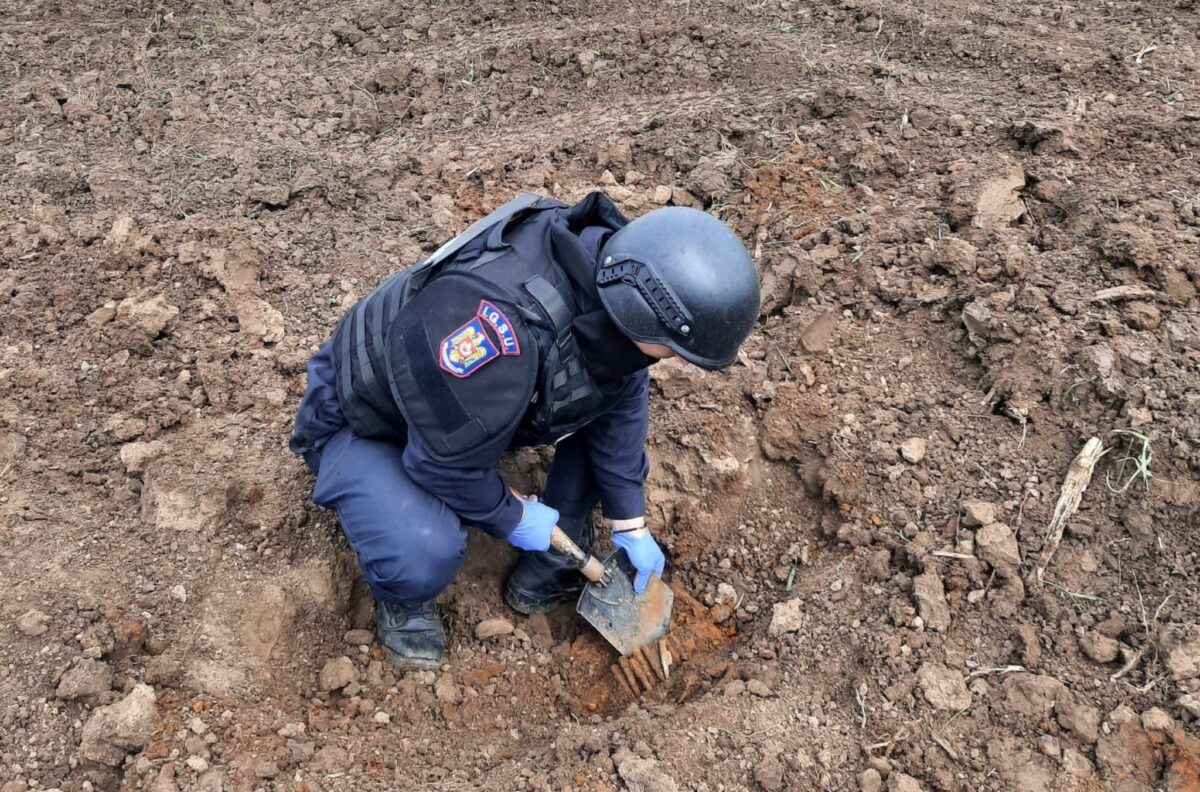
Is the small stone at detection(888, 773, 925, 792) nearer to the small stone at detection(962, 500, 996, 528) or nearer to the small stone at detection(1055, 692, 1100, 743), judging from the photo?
the small stone at detection(1055, 692, 1100, 743)

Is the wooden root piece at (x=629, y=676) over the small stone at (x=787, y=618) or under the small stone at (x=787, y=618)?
under

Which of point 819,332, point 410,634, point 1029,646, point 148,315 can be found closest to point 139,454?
point 148,315

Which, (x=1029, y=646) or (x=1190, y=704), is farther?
(x=1029, y=646)

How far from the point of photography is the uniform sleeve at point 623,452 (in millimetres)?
2818

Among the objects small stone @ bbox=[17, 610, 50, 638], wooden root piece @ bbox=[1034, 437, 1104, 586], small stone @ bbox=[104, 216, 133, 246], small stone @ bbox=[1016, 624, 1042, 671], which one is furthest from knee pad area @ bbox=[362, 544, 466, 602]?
small stone @ bbox=[104, 216, 133, 246]

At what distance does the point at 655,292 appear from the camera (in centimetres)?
214

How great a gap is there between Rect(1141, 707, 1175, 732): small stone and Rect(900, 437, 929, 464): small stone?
101 cm

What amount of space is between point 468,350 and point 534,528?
0.77 metres

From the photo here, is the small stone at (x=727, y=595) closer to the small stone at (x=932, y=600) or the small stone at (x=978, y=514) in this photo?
the small stone at (x=932, y=600)

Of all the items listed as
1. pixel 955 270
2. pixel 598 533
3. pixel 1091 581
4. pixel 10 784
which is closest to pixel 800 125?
pixel 955 270

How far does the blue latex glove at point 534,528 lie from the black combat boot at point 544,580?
0.34 meters

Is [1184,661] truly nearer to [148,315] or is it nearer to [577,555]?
[577,555]

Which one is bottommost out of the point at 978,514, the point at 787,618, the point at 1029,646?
the point at 787,618

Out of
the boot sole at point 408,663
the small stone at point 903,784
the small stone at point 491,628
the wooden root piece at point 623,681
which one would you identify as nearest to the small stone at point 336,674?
the boot sole at point 408,663
